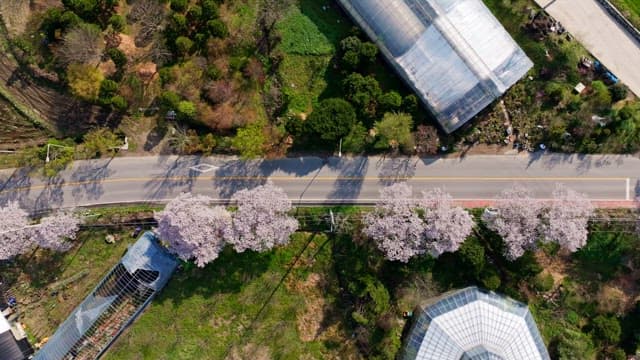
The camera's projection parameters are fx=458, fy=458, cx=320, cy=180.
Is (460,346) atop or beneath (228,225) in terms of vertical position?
beneath

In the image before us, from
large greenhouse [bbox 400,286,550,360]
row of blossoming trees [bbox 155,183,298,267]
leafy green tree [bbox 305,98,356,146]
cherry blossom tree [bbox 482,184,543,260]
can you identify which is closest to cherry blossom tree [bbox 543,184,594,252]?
cherry blossom tree [bbox 482,184,543,260]

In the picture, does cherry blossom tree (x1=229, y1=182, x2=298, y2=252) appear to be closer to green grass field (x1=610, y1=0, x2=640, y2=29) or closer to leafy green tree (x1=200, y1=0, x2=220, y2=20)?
leafy green tree (x1=200, y1=0, x2=220, y2=20)

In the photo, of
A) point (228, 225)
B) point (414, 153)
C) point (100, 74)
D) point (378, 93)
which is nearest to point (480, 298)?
point (414, 153)

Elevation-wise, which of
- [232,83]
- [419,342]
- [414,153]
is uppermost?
[232,83]

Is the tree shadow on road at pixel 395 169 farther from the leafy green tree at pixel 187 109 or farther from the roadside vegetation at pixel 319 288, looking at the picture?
the leafy green tree at pixel 187 109

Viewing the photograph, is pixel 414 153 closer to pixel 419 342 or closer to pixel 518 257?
pixel 518 257

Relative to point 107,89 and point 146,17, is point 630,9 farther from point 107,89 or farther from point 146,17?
point 107,89

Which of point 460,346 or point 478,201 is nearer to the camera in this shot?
point 460,346
